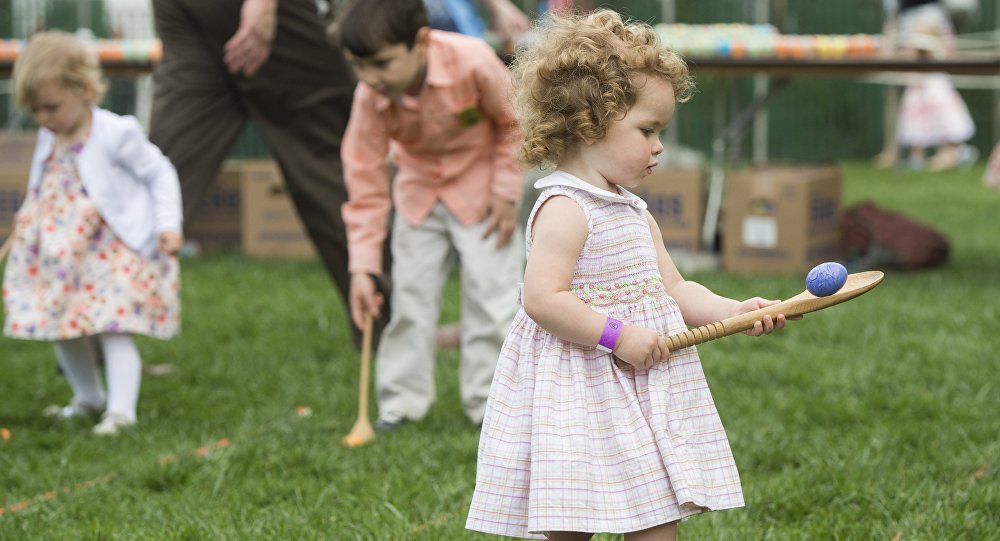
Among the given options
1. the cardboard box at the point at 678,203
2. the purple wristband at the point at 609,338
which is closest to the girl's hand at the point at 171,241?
the purple wristband at the point at 609,338

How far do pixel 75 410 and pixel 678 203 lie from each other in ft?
12.7

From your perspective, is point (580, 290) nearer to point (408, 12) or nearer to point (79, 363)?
point (408, 12)

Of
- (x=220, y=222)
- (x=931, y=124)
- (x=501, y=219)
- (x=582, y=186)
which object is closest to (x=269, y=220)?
(x=220, y=222)

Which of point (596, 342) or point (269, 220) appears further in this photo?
point (269, 220)

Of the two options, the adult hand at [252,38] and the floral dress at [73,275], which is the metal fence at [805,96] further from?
the floral dress at [73,275]

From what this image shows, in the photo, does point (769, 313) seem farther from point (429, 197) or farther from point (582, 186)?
point (429, 197)

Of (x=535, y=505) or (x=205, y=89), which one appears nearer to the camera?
(x=535, y=505)

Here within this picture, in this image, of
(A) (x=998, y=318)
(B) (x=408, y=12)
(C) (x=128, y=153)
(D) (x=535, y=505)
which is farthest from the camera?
(A) (x=998, y=318)

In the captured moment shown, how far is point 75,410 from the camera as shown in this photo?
4.34 metres

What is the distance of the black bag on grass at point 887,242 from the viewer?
22.7ft

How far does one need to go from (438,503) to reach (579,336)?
113 centimetres

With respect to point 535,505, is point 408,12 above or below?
above

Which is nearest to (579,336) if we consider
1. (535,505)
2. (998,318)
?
(535,505)

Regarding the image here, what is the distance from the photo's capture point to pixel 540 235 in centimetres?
229
